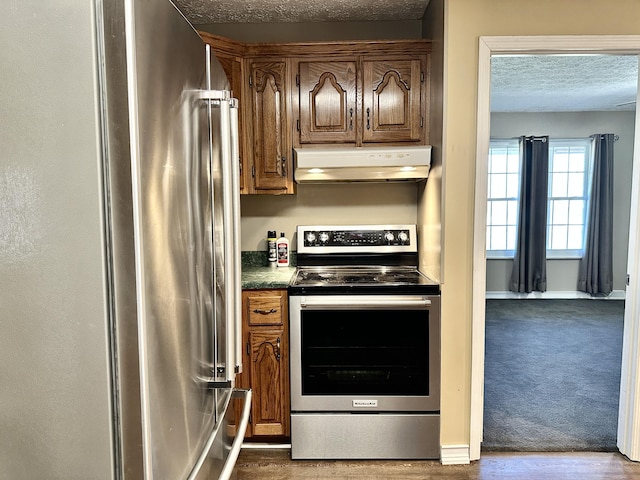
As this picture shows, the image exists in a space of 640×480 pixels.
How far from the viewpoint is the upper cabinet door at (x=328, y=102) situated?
273 cm

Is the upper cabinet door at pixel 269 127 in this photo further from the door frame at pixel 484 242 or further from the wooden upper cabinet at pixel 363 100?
the door frame at pixel 484 242

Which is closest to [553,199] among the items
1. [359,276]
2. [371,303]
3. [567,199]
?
[567,199]

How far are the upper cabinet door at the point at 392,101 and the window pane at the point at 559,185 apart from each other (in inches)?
169

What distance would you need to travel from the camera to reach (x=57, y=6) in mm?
675

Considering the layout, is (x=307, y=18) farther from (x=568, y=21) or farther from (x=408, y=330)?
(x=408, y=330)

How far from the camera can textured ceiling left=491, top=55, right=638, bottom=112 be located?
3.78 meters

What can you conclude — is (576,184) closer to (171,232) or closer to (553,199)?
(553,199)

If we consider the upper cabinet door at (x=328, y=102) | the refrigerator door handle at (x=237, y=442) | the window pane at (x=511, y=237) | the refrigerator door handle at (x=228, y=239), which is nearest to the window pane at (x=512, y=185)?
the window pane at (x=511, y=237)

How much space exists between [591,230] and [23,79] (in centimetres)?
669

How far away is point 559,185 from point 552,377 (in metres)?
3.43

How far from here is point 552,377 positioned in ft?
12.0

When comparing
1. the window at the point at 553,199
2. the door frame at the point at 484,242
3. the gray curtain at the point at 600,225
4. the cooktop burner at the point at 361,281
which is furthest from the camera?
the window at the point at 553,199

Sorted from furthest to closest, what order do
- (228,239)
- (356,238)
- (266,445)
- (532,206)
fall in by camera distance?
(532,206) → (356,238) → (266,445) → (228,239)

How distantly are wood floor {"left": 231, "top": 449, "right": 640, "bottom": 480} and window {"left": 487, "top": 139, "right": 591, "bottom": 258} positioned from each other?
155 inches
